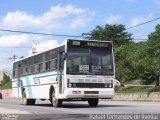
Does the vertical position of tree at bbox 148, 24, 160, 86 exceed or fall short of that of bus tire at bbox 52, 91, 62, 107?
it exceeds it

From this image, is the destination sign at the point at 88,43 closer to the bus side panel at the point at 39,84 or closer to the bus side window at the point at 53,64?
the bus side window at the point at 53,64

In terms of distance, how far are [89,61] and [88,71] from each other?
526 mm

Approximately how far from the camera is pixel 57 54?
1045 inches

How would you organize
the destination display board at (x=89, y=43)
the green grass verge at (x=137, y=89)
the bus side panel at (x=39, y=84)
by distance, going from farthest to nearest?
the green grass verge at (x=137, y=89) → the bus side panel at (x=39, y=84) → the destination display board at (x=89, y=43)

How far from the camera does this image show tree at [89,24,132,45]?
254 ft

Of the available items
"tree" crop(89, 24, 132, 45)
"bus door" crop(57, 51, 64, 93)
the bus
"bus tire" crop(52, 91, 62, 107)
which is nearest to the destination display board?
the bus

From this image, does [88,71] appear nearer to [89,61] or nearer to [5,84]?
[89,61]

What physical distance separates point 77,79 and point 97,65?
1.32 meters

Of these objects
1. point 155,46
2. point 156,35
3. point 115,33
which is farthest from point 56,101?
point 115,33

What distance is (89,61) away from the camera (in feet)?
83.0

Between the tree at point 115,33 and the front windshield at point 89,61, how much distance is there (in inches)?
2003

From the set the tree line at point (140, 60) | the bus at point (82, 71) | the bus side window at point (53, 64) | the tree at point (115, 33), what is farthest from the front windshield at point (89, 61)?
the tree at point (115, 33)

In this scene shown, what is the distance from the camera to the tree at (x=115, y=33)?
3044 inches

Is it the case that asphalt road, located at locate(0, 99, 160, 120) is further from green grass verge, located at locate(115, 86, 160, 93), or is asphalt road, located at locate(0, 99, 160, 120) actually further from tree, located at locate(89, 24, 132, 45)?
tree, located at locate(89, 24, 132, 45)
